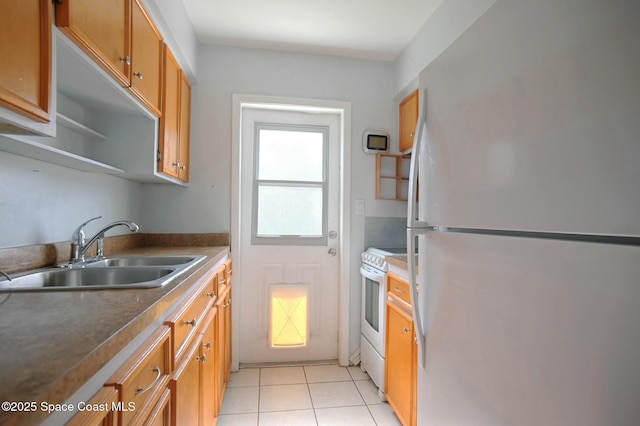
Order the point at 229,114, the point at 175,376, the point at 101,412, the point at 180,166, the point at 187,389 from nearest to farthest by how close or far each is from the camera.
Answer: the point at 101,412
the point at 175,376
the point at 187,389
the point at 180,166
the point at 229,114

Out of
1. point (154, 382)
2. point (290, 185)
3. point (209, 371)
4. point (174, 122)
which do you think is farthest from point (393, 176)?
point (154, 382)

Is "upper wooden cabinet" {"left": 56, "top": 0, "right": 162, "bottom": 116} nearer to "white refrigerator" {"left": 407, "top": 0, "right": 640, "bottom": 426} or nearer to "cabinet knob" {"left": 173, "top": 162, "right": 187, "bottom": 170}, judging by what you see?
"cabinet knob" {"left": 173, "top": 162, "right": 187, "bottom": 170}

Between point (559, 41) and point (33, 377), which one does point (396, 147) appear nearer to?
point (559, 41)

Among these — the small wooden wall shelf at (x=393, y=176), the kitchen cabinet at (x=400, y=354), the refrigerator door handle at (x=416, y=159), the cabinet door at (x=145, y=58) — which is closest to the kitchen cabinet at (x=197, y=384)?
the refrigerator door handle at (x=416, y=159)

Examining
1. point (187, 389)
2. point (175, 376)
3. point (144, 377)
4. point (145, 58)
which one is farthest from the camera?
point (145, 58)

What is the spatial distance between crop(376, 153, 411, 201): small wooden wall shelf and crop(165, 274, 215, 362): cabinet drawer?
163 centimetres

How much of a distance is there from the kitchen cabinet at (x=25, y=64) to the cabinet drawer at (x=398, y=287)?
1632mm

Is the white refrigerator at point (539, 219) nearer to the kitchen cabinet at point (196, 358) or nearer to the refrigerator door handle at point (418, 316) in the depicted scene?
the refrigerator door handle at point (418, 316)

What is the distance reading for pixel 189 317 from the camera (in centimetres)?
112

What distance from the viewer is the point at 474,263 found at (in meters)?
0.77

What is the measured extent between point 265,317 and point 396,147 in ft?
5.96

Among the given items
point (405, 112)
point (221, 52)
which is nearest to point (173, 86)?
point (221, 52)

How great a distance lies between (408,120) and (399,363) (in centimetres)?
175

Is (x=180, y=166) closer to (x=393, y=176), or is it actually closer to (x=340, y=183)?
(x=340, y=183)
